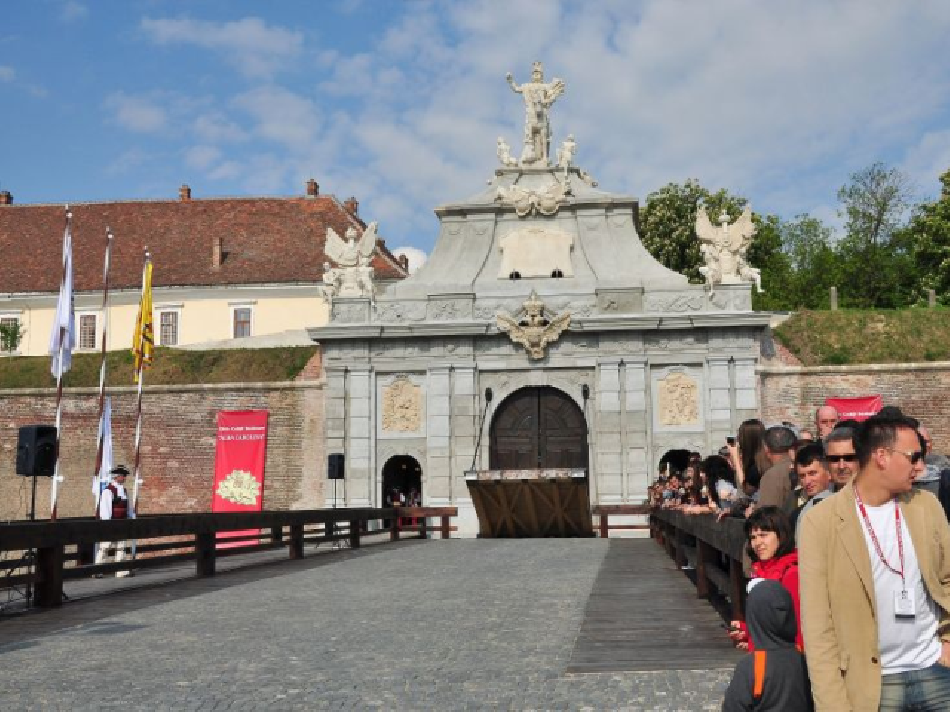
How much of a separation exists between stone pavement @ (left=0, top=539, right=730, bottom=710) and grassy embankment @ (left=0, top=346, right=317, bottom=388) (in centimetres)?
2365

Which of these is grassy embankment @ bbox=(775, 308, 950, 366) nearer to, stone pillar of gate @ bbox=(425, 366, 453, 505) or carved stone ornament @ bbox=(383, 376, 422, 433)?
stone pillar of gate @ bbox=(425, 366, 453, 505)

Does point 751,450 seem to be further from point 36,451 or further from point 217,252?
point 217,252

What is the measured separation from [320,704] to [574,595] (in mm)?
6522

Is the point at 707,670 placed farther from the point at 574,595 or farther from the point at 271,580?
the point at 271,580

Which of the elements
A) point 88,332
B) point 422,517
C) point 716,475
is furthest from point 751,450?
point 88,332

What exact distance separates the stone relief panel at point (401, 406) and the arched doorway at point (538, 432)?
2.30 meters

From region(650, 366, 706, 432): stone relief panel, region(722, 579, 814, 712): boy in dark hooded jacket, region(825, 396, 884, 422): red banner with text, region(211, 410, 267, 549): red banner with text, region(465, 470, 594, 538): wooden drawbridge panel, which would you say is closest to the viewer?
region(722, 579, 814, 712): boy in dark hooded jacket

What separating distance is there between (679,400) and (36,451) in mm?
20974

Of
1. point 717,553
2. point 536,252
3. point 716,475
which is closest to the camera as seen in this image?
point 717,553

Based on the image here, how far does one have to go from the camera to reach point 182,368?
3956cm

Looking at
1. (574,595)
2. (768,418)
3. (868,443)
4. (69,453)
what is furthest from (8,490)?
(868,443)

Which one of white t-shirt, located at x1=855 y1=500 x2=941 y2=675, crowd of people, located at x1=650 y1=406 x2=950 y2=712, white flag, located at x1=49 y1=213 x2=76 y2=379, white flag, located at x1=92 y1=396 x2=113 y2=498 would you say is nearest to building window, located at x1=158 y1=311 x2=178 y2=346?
white flag, located at x1=92 y1=396 x2=113 y2=498

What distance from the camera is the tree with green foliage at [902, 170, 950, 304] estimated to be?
50344 millimetres

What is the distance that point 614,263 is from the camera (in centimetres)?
3503
